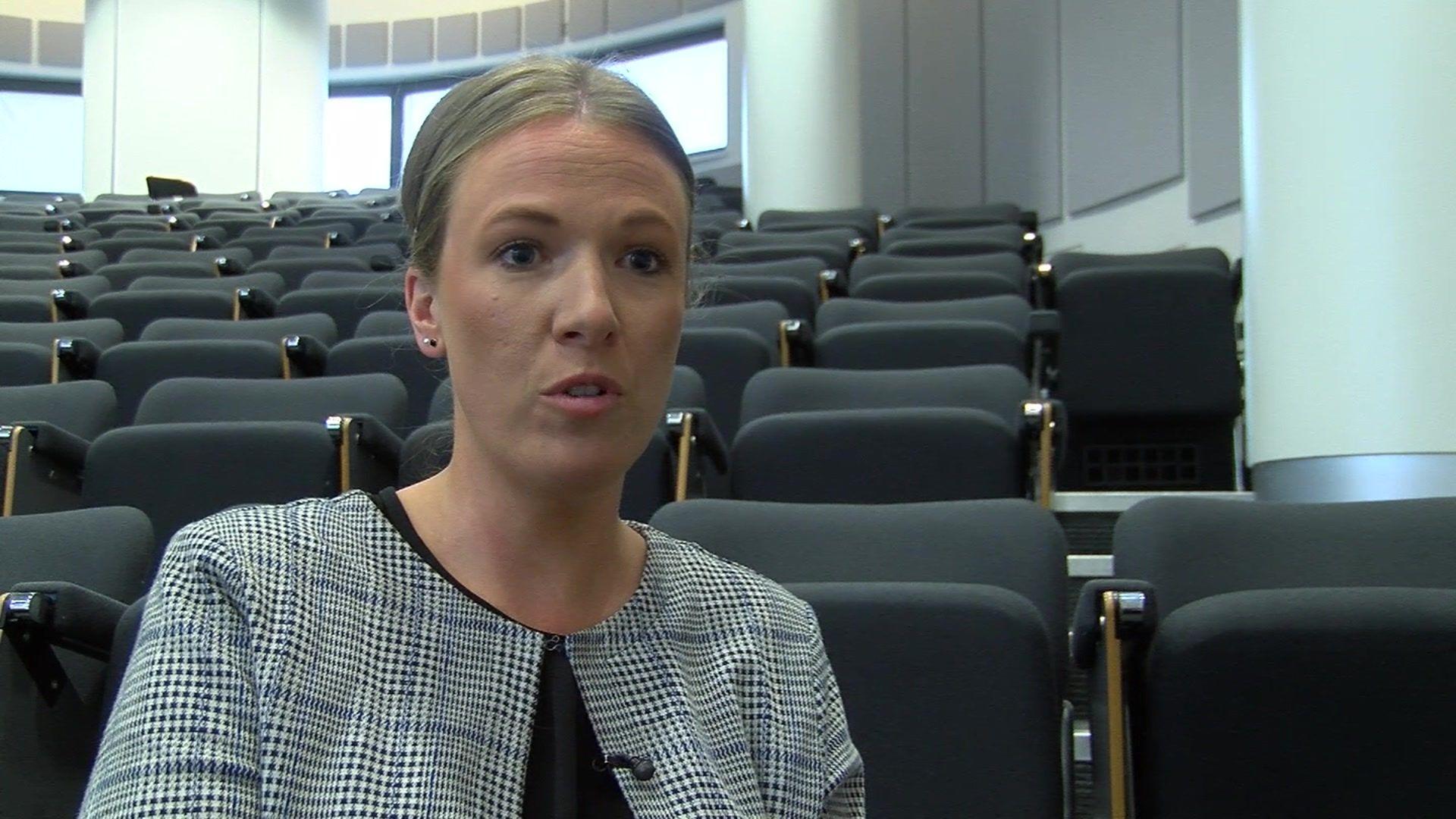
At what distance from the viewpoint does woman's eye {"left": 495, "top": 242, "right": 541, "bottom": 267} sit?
44 cm

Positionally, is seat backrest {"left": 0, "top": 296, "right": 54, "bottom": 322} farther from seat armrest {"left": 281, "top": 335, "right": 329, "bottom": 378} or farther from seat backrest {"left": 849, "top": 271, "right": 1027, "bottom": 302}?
seat backrest {"left": 849, "top": 271, "right": 1027, "bottom": 302}

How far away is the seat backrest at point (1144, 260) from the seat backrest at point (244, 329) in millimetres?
896

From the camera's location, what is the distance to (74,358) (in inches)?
61.4

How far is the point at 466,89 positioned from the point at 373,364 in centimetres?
114

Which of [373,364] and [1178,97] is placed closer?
[373,364]

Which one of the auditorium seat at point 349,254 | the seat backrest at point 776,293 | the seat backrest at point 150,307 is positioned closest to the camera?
the seat backrest at point 776,293

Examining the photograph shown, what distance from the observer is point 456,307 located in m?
0.44

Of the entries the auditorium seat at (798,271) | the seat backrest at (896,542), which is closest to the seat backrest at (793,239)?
the auditorium seat at (798,271)

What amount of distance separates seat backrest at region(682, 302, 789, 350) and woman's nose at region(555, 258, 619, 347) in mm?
1213

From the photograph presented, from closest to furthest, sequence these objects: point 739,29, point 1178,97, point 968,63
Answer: point 1178,97 → point 968,63 → point 739,29

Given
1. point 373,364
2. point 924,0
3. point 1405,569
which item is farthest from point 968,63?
point 1405,569

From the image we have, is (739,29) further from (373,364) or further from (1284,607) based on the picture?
(1284,607)

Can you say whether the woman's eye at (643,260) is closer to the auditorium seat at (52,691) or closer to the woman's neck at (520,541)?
the woman's neck at (520,541)

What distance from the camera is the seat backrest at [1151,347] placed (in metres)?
1.56
